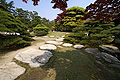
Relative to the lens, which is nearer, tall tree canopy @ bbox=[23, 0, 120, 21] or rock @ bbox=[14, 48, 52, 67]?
tall tree canopy @ bbox=[23, 0, 120, 21]

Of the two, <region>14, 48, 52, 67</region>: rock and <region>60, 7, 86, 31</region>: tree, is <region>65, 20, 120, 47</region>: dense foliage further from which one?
<region>60, 7, 86, 31</region>: tree

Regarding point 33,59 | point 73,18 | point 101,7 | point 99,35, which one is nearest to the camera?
point 101,7

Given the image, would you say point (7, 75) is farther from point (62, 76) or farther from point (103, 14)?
point (103, 14)

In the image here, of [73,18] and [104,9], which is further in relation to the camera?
[73,18]

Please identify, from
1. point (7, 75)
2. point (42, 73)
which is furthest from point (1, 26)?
point (42, 73)

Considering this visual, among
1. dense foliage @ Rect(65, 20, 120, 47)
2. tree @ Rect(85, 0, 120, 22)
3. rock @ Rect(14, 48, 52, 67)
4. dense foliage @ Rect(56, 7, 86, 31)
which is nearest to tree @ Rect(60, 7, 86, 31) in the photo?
dense foliage @ Rect(56, 7, 86, 31)

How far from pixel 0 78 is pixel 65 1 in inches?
86.2

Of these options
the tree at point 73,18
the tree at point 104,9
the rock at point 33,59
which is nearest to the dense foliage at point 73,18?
the tree at point 73,18

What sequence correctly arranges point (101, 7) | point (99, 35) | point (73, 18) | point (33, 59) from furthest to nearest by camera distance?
point (73, 18) → point (99, 35) → point (33, 59) → point (101, 7)

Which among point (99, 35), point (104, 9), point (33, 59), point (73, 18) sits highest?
point (73, 18)

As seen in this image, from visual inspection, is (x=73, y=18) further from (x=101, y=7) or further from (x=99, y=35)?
(x=101, y=7)

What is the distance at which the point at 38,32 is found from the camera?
751 centimetres

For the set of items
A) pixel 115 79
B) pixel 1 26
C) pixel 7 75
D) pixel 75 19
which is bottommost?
pixel 115 79

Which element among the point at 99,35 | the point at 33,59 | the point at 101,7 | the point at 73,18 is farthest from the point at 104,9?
the point at 73,18
